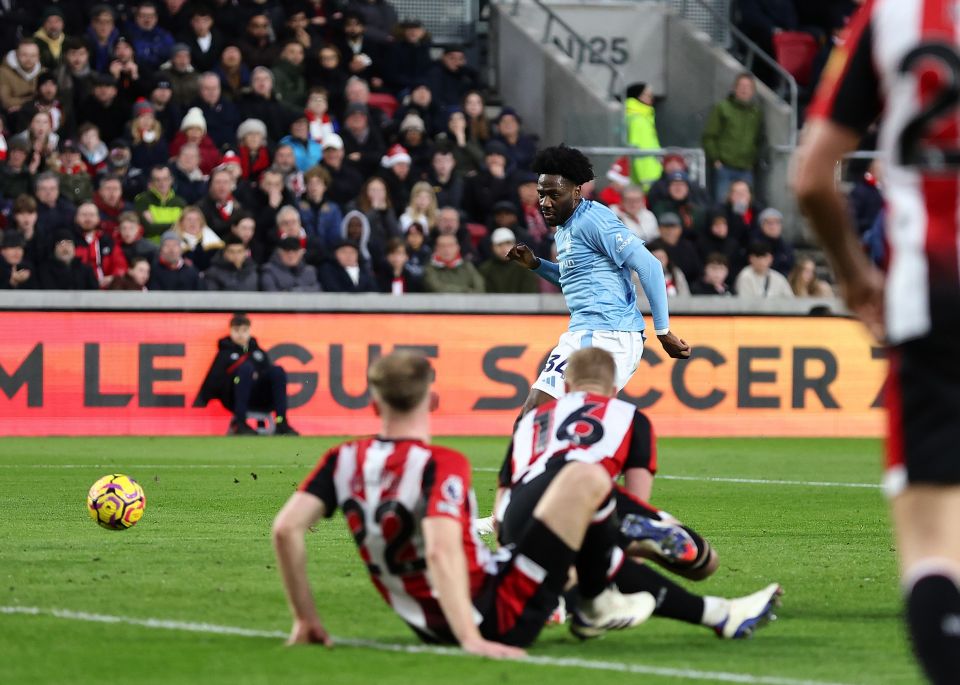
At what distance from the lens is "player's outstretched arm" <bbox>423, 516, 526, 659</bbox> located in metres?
5.51

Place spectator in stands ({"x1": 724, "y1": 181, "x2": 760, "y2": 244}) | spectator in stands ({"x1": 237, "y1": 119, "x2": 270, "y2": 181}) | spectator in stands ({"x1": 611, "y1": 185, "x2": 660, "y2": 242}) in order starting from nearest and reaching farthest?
spectator in stands ({"x1": 237, "y1": 119, "x2": 270, "y2": 181}) < spectator in stands ({"x1": 611, "y1": 185, "x2": 660, "y2": 242}) < spectator in stands ({"x1": 724, "y1": 181, "x2": 760, "y2": 244})

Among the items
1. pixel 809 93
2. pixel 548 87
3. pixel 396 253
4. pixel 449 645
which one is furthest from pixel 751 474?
pixel 809 93

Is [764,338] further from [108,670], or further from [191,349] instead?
[108,670]

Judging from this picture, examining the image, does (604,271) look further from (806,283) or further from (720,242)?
(720,242)

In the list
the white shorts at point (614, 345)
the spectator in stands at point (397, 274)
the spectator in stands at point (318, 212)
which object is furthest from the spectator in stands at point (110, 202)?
the white shorts at point (614, 345)

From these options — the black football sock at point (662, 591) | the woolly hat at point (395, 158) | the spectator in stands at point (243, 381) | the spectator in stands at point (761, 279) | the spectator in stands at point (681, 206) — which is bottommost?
the spectator in stands at point (243, 381)

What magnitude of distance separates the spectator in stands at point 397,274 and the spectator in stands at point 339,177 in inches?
43.6

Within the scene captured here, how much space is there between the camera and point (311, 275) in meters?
19.3

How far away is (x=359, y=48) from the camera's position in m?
23.5

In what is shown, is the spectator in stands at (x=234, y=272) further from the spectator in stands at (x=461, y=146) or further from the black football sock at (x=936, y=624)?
the black football sock at (x=936, y=624)

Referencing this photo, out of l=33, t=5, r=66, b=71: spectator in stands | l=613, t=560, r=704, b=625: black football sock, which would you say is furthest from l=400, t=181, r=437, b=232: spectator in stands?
l=613, t=560, r=704, b=625: black football sock

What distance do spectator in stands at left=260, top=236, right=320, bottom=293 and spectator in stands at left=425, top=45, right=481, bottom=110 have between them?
16.0 feet

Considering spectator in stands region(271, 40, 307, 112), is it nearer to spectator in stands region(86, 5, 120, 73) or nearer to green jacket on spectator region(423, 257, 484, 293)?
spectator in stands region(86, 5, 120, 73)

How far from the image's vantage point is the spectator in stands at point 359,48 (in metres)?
23.3
